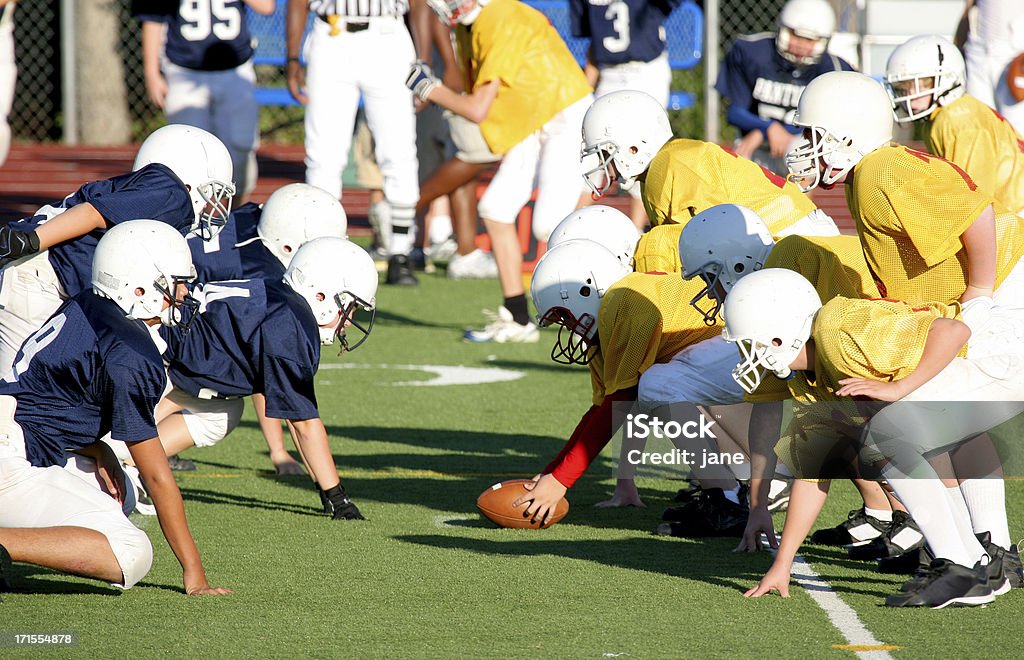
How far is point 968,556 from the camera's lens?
4.24m

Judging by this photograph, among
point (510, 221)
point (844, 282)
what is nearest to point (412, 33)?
point (510, 221)

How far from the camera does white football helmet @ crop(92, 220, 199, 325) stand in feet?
14.4

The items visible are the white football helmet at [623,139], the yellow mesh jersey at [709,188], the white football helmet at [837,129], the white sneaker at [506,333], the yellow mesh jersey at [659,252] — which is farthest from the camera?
the white sneaker at [506,333]

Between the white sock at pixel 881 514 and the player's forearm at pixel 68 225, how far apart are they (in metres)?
2.67

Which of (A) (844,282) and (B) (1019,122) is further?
(B) (1019,122)

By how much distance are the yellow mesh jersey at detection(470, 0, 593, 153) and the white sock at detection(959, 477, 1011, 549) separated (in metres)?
4.68

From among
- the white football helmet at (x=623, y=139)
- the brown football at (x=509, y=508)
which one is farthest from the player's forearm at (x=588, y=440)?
the white football helmet at (x=623, y=139)

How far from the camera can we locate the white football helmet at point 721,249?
4.96 meters

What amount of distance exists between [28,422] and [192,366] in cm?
85

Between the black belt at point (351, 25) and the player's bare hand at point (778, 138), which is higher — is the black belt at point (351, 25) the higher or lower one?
the higher one

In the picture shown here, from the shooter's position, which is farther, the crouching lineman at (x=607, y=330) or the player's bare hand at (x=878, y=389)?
the crouching lineman at (x=607, y=330)

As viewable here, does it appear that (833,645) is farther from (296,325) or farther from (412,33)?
(412,33)

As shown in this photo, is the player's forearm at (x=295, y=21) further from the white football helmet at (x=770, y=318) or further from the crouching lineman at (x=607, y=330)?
the white football helmet at (x=770, y=318)

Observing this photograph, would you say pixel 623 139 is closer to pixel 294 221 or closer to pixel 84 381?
pixel 294 221
